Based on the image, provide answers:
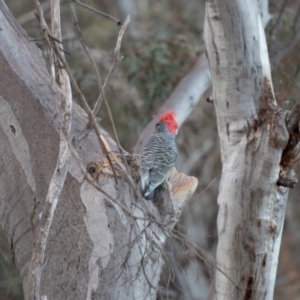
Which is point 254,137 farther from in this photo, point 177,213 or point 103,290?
point 103,290

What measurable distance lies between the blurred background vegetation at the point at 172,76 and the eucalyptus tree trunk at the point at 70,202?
1.79m

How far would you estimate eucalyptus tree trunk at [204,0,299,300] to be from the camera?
8.34 feet

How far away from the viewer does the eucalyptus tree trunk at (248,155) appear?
2.54m

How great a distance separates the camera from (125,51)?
5.96 metres

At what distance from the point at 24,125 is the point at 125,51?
3.43 m

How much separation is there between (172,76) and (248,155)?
331cm

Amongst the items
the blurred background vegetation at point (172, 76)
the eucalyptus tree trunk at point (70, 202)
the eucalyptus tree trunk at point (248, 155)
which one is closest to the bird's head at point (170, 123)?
the eucalyptus tree trunk at point (70, 202)

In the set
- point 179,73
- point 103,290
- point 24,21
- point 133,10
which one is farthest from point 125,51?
point 103,290

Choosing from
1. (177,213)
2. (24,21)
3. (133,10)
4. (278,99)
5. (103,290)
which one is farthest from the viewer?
(133,10)

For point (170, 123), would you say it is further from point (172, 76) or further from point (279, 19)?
point (172, 76)

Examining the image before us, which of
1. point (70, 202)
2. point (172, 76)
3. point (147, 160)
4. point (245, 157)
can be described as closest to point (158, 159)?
point (147, 160)

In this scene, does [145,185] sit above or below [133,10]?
below

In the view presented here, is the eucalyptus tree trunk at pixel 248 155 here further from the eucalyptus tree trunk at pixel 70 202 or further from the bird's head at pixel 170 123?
the bird's head at pixel 170 123

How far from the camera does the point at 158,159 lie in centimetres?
279
